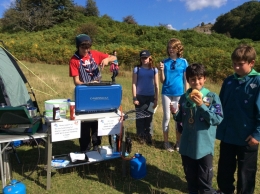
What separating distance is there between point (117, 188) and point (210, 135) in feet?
4.20

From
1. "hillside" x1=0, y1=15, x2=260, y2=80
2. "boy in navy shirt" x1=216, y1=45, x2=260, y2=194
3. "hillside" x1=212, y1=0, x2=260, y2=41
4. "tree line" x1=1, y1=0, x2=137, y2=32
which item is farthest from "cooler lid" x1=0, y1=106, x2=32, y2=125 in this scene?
"hillside" x1=212, y1=0, x2=260, y2=41

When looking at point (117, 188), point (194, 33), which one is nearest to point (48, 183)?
point (117, 188)

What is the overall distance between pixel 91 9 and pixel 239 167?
116 feet

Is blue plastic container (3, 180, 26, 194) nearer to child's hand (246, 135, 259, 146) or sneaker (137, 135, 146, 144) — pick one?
sneaker (137, 135, 146, 144)

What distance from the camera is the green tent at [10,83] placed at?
3.68m

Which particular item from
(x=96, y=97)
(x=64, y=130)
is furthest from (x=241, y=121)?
(x=64, y=130)

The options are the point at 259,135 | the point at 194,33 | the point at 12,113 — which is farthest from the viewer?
the point at 194,33

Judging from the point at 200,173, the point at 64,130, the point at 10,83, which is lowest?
the point at 200,173

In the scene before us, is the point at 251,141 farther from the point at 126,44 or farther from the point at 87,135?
the point at 126,44

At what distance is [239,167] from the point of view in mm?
2486

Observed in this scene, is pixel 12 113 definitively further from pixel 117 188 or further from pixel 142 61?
pixel 142 61

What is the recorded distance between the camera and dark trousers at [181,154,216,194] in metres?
2.43

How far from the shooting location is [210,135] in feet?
7.97

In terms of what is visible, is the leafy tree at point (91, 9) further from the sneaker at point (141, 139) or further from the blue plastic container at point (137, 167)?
the blue plastic container at point (137, 167)
